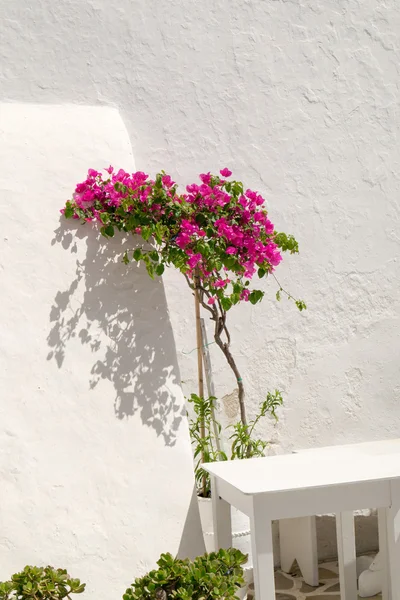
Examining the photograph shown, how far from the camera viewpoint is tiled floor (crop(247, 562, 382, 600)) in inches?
131

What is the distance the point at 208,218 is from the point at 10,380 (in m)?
1.00

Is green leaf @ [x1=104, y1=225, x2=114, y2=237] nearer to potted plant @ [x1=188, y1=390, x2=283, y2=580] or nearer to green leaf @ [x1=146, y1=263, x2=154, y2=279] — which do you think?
green leaf @ [x1=146, y1=263, x2=154, y2=279]

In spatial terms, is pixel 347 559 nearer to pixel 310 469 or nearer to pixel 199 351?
pixel 310 469

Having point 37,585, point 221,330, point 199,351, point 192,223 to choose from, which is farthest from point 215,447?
point 37,585

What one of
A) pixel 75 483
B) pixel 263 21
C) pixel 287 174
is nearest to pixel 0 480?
pixel 75 483

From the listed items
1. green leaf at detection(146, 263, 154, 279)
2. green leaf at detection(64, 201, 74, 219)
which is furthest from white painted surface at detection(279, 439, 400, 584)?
green leaf at detection(64, 201, 74, 219)

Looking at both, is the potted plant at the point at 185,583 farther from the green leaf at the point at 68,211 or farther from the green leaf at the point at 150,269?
the green leaf at the point at 68,211

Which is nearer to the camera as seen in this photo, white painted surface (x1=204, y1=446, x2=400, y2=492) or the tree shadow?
white painted surface (x1=204, y1=446, x2=400, y2=492)

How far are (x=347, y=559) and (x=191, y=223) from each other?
1.51 m

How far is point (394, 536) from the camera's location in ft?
8.89

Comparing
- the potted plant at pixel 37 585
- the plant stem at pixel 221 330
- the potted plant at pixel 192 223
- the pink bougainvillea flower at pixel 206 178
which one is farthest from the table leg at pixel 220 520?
the pink bougainvillea flower at pixel 206 178

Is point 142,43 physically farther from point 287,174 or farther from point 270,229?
point 270,229

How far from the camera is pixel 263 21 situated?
3.82 metres

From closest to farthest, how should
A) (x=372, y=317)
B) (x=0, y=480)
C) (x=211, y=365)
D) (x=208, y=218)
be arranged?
(x=0, y=480)
(x=208, y=218)
(x=211, y=365)
(x=372, y=317)
